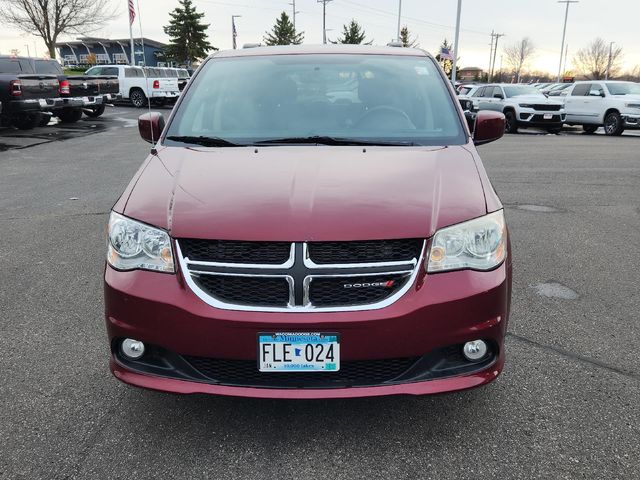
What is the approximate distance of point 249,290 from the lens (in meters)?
2.32

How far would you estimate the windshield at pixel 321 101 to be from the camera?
337 centimetres

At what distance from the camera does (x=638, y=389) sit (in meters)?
2.94

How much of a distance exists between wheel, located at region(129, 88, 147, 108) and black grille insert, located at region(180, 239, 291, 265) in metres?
26.9

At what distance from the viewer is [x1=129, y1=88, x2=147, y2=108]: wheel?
2733 cm

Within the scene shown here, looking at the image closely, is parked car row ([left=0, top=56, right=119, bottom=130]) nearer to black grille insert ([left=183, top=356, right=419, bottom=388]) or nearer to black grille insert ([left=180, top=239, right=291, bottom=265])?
black grille insert ([left=180, top=239, right=291, bottom=265])

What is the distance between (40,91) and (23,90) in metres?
0.76

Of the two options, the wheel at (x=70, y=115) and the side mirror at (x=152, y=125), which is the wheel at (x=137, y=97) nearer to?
the wheel at (x=70, y=115)

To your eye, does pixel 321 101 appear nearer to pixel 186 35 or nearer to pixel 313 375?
pixel 313 375

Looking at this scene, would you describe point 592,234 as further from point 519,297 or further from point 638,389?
point 638,389

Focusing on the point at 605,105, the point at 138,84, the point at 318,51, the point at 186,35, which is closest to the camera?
the point at 318,51

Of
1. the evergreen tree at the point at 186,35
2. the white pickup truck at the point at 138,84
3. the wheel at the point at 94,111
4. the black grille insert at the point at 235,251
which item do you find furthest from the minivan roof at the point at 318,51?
the evergreen tree at the point at 186,35

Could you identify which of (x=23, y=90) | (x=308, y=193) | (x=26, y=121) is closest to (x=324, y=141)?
(x=308, y=193)

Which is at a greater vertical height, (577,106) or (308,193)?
(308,193)

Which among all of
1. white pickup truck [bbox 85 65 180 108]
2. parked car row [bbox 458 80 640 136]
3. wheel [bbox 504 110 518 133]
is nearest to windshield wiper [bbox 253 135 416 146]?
parked car row [bbox 458 80 640 136]
